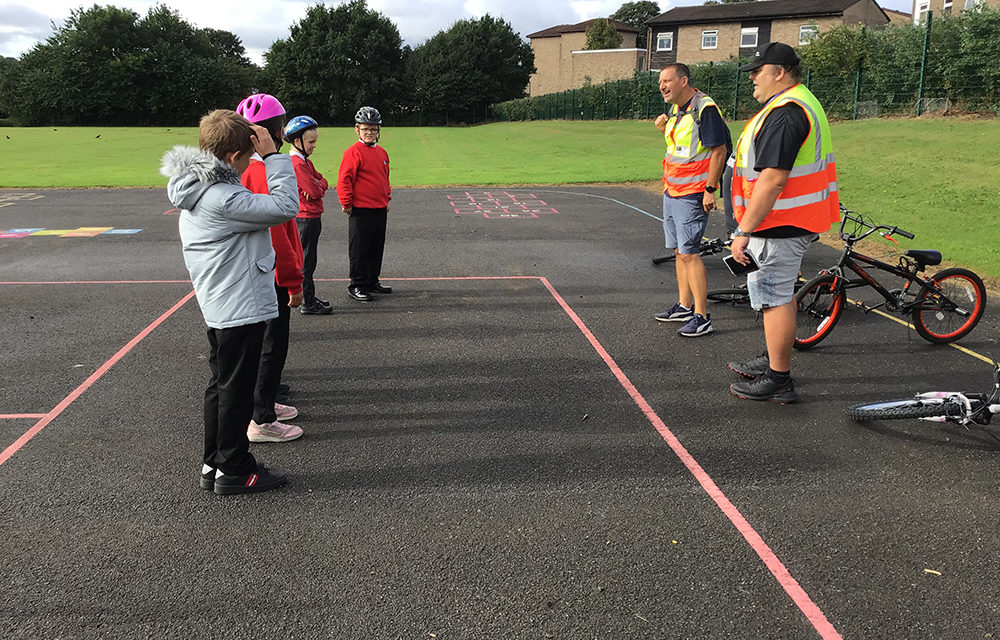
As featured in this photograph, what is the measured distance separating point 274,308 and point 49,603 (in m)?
1.49

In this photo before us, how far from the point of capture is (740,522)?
132 inches

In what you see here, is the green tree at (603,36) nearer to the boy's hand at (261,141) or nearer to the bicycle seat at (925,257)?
the bicycle seat at (925,257)

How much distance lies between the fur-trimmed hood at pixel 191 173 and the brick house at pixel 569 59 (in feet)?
240

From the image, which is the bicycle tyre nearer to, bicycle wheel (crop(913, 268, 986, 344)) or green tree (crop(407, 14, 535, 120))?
bicycle wheel (crop(913, 268, 986, 344))

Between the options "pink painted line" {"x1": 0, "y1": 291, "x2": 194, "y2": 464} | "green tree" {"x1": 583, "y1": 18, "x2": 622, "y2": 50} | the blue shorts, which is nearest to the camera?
"pink painted line" {"x1": 0, "y1": 291, "x2": 194, "y2": 464}

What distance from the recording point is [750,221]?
4.37 m

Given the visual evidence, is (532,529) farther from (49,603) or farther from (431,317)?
(431,317)

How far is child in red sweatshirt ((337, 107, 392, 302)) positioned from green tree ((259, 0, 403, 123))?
6714 cm

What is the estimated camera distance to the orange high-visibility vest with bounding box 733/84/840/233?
422cm

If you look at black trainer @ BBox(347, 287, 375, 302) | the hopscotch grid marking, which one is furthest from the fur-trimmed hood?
black trainer @ BBox(347, 287, 375, 302)

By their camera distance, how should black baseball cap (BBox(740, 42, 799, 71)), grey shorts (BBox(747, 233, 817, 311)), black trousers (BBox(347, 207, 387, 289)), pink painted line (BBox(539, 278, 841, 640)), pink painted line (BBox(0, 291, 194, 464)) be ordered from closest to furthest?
pink painted line (BBox(539, 278, 841, 640)), pink painted line (BBox(0, 291, 194, 464)), black baseball cap (BBox(740, 42, 799, 71)), grey shorts (BBox(747, 233, 817, 311)), black trousers (BBox(347, 207, 387, 289))

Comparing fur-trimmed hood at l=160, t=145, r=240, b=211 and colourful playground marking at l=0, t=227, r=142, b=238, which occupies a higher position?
fur-trimmed hood at l=160, t=145, r=240, b=211

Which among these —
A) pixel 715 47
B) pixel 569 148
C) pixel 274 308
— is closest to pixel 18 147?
pixel 569 148

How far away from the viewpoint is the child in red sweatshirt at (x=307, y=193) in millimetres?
5980
